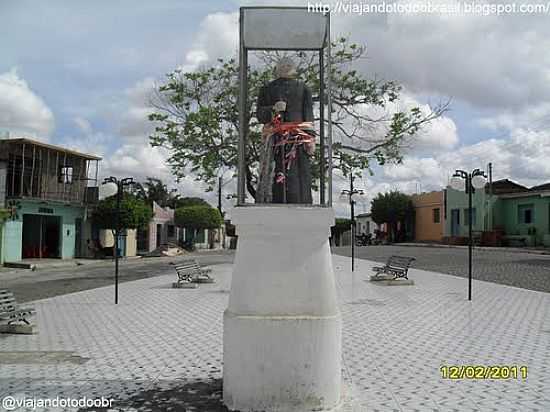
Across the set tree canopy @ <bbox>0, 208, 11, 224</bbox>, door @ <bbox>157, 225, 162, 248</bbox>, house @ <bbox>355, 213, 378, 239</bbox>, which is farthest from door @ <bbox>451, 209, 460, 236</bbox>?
tree canopy @ <bbox>0, 208, 11, 224</bbox>

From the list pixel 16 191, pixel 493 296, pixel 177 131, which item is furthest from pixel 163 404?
pixel 16 191

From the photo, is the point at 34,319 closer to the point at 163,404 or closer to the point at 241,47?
the point at 163,404

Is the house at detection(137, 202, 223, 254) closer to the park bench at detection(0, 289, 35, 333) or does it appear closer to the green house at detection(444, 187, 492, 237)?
the green house at detection(444, 187, 492, 237)

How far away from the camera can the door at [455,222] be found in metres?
36.6

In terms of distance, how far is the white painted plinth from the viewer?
4191 millimetres

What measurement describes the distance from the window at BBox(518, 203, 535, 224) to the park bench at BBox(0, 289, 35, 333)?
95.7 ft

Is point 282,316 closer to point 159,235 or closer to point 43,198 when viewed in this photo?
point 43,198

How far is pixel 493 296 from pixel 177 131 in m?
10.2
